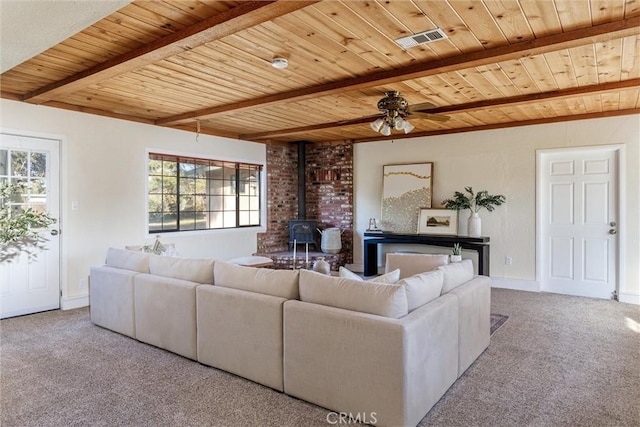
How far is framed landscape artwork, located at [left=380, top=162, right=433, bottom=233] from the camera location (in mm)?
6438

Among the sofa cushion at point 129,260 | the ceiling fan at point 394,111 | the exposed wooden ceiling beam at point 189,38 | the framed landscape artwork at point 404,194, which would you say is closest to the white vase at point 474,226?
the framed landscape artwork at point 404,194

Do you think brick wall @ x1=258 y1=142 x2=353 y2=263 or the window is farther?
brick wall @ x1=258 y1=142 x2=353 y2=263

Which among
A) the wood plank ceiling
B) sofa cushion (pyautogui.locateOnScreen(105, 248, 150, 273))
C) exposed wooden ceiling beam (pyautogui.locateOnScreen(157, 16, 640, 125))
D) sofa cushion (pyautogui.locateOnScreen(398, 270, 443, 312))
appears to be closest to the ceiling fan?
the wood plank ceiling

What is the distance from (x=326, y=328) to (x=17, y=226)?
369 centimetres

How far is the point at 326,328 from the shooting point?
2332 mm

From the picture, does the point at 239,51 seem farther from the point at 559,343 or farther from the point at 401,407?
the point at 559,343

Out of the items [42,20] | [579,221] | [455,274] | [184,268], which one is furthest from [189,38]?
[579,221]

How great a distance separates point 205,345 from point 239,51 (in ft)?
7.36

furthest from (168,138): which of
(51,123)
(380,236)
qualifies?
(380,236)

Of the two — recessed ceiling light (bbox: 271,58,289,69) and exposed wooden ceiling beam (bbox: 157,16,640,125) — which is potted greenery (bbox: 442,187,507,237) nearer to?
exposed wooden ceiling beam (bbox: 157,16,640,125)

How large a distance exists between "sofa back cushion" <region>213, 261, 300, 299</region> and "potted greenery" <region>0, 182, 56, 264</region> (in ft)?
8.40

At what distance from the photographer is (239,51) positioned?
3.08m

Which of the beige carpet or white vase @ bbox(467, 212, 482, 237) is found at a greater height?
white vase @ bbox(467, 212, 482, 237)

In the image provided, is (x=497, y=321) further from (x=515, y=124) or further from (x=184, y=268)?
(x=184, y=268)
